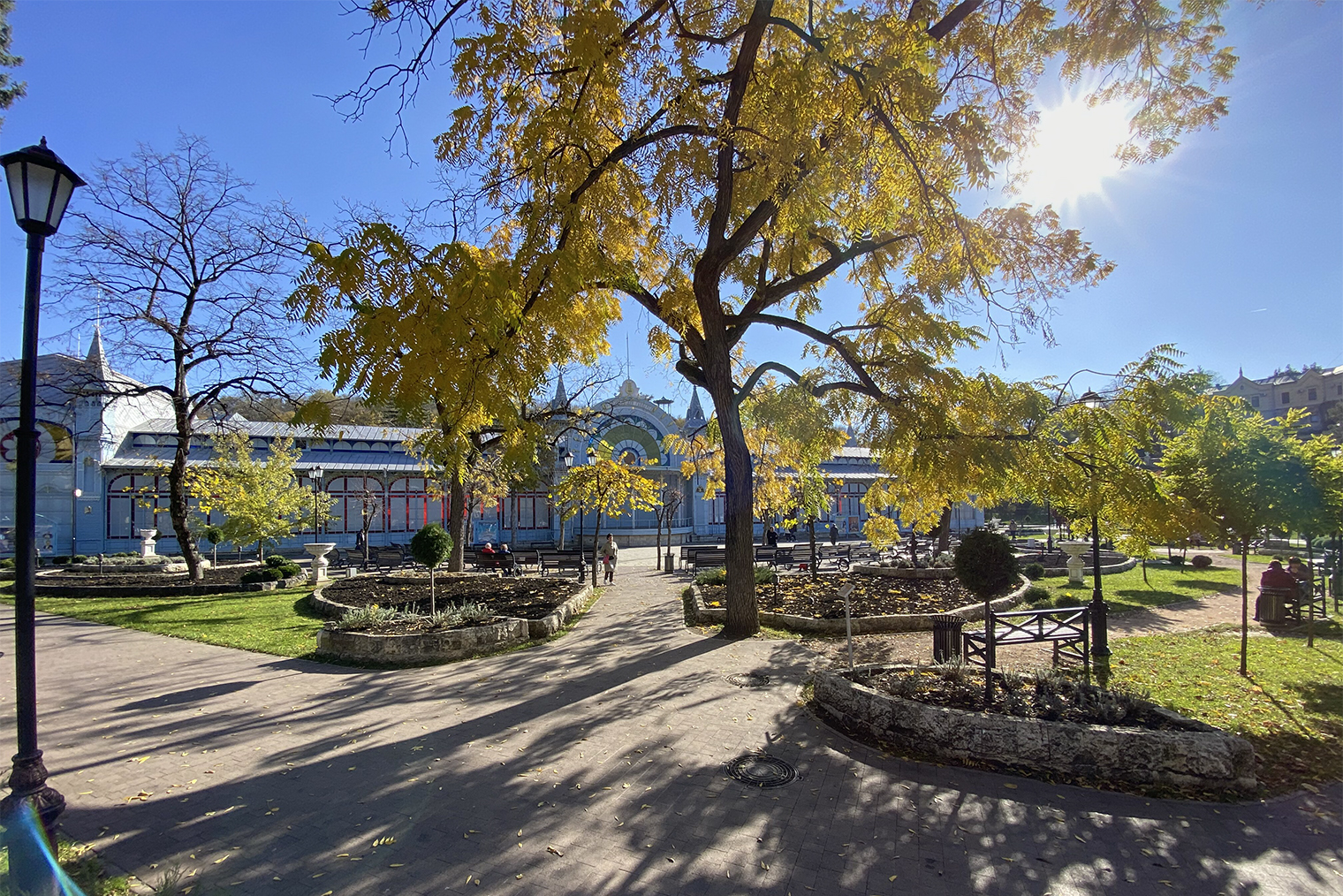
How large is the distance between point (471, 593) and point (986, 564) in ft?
35.4

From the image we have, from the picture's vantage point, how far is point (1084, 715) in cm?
511

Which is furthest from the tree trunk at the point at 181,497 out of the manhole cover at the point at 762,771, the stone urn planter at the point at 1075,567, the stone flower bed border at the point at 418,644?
the stone urn planter at the point at 1075,567

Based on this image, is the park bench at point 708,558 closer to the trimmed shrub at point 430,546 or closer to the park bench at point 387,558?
the trimmed shrub at point 430,546

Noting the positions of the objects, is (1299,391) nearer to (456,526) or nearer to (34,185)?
(456,526)

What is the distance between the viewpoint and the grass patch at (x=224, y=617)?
10.2 meters

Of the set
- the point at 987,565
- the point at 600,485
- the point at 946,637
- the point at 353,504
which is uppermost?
the point at 600,485

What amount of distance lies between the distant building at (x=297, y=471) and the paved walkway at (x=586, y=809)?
1347cm

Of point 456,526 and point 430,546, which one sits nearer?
point 430,546

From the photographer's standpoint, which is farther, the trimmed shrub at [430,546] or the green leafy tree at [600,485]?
the green leafy tree at [600,485]

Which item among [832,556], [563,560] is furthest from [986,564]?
[832,556]

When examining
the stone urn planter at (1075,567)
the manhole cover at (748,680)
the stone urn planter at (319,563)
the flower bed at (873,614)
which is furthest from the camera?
the stone urn planter at (319,563)

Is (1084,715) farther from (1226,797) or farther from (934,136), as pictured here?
(934,136)

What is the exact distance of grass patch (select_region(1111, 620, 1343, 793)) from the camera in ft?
17.1

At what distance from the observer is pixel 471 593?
44.1 ft
